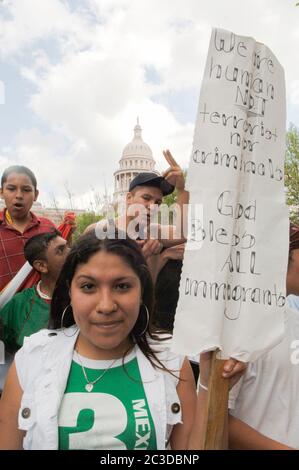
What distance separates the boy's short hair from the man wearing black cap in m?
0.56

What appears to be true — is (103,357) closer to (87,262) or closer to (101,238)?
(87,262)

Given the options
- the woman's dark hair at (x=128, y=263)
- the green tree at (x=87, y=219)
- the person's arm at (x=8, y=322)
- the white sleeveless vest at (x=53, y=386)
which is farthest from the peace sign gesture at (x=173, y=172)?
the green tree at (x=87, y=219)

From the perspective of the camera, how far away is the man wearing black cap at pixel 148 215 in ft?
8.95

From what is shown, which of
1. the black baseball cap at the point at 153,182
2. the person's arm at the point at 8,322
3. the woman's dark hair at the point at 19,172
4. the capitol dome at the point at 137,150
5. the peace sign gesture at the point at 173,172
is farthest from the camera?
the capitol dome at the point at 137,150

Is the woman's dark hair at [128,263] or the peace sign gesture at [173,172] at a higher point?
the peace sign gesture at [173,172]

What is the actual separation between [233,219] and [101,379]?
727 mm

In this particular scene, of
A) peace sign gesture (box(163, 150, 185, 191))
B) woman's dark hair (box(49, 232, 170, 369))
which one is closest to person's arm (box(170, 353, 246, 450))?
woman's dark hair (box(49, 232, 170, 369))

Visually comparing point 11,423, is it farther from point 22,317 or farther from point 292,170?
point 292,170

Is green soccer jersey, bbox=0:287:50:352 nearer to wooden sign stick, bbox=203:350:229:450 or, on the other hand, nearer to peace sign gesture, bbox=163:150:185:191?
peace sign gesture, bbox=163:150:185:191

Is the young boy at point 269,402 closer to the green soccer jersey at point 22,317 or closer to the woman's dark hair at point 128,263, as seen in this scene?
the woman's dark hair at point 128,263

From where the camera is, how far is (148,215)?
9.76 ft

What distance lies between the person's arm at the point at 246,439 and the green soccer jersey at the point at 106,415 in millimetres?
355

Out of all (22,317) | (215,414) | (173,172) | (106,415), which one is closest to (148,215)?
(173,172)

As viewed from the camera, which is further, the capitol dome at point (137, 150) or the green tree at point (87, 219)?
the capitol dome at point (137, 150)
